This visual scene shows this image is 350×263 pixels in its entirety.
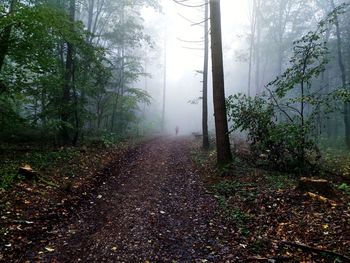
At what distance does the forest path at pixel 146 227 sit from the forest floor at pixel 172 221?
0.02m

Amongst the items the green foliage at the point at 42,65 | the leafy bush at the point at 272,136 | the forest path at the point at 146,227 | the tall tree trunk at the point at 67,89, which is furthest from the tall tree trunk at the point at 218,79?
the tall tree trunk at the point at 67,89

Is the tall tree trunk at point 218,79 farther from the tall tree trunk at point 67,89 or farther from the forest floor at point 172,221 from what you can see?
the tall tree trunk at point 67,89

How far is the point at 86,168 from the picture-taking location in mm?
9758

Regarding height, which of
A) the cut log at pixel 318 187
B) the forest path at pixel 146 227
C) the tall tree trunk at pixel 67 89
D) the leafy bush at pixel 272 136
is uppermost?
the tall tree trunk at pixel 67 89

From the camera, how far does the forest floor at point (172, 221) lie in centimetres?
456

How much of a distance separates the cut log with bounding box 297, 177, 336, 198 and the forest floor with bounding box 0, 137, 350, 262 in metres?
0.18

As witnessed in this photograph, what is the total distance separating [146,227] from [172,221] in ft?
2.06

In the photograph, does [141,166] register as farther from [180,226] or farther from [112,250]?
[112,250]

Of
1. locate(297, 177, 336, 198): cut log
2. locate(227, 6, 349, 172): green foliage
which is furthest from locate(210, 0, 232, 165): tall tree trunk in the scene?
locate(297, 177, 336, 198): cut log

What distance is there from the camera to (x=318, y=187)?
258 inches

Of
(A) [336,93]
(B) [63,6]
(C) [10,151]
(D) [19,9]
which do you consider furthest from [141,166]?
(B) [63,6]

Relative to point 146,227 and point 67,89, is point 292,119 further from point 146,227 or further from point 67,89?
point 67,89

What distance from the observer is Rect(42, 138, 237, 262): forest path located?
4.61m

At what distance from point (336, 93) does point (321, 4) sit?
21906 millimetres
